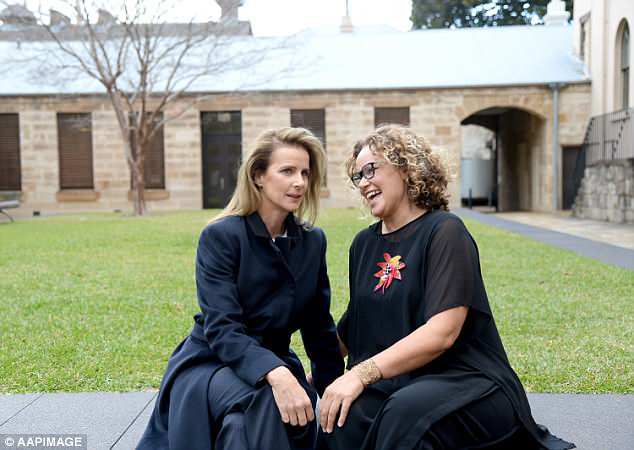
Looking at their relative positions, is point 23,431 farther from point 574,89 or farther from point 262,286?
point 574,89

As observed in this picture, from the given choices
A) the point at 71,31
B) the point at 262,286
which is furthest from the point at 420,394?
the point at 71,31

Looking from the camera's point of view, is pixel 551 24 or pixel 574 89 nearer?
pixel 574 89

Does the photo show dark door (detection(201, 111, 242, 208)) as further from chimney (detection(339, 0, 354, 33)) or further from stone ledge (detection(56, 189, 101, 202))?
chimney (detection(339, 0, 354, 33))

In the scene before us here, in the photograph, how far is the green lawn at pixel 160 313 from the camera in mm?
4480

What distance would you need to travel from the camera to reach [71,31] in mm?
21188

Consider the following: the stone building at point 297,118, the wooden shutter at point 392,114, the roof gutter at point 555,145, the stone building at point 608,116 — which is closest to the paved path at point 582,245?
the stone building at point 608,116

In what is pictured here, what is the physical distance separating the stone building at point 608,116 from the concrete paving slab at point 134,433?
50.7ft

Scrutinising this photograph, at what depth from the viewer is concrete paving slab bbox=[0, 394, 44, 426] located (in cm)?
368

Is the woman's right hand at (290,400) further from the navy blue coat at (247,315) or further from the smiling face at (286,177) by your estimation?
the smiling face at (286,177)

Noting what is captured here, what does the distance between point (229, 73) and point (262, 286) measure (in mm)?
24331

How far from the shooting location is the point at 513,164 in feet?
92.0

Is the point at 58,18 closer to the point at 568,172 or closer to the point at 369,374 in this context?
the point at 568,172

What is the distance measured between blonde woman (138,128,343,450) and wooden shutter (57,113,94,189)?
→ 23.8m

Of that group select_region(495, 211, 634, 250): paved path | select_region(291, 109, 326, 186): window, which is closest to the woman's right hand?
select_region(495, 211, 634, 250): paved path
